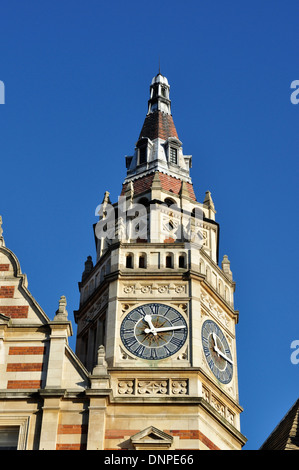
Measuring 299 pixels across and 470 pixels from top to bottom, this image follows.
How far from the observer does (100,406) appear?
894 inches

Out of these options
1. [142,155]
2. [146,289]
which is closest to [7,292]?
[146,289]

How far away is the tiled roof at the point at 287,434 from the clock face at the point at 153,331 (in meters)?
3.72

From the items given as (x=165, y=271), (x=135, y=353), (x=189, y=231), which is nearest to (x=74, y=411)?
(x=135, y=353)

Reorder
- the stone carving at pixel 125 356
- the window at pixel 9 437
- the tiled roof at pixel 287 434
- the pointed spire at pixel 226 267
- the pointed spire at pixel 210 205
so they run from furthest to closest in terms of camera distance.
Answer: the pointed spire at pixel 210 205
the pointed spire at pixel 226 267
the stone carving at pixel 125 356
the tiled roof at pixel 287 434
the window at pixel 9 437

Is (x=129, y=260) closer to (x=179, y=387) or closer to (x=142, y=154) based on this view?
(x=179, y=387)

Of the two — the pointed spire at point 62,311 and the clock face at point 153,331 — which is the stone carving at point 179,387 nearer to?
the clock face at point 153,331

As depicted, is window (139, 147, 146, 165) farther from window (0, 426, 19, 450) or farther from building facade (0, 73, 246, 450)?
window (0, 426, 19, 450)

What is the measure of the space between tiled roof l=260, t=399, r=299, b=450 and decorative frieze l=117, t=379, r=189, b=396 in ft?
9.72

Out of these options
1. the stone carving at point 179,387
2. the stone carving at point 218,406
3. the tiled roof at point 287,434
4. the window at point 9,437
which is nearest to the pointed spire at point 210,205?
the tiled roof at point 287,434

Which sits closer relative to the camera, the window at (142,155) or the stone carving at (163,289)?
the stone carving at (163,289)

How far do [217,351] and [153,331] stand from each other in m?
2.07

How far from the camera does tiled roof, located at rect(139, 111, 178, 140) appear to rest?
1412 inches

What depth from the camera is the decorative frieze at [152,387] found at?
25656 millimetres
